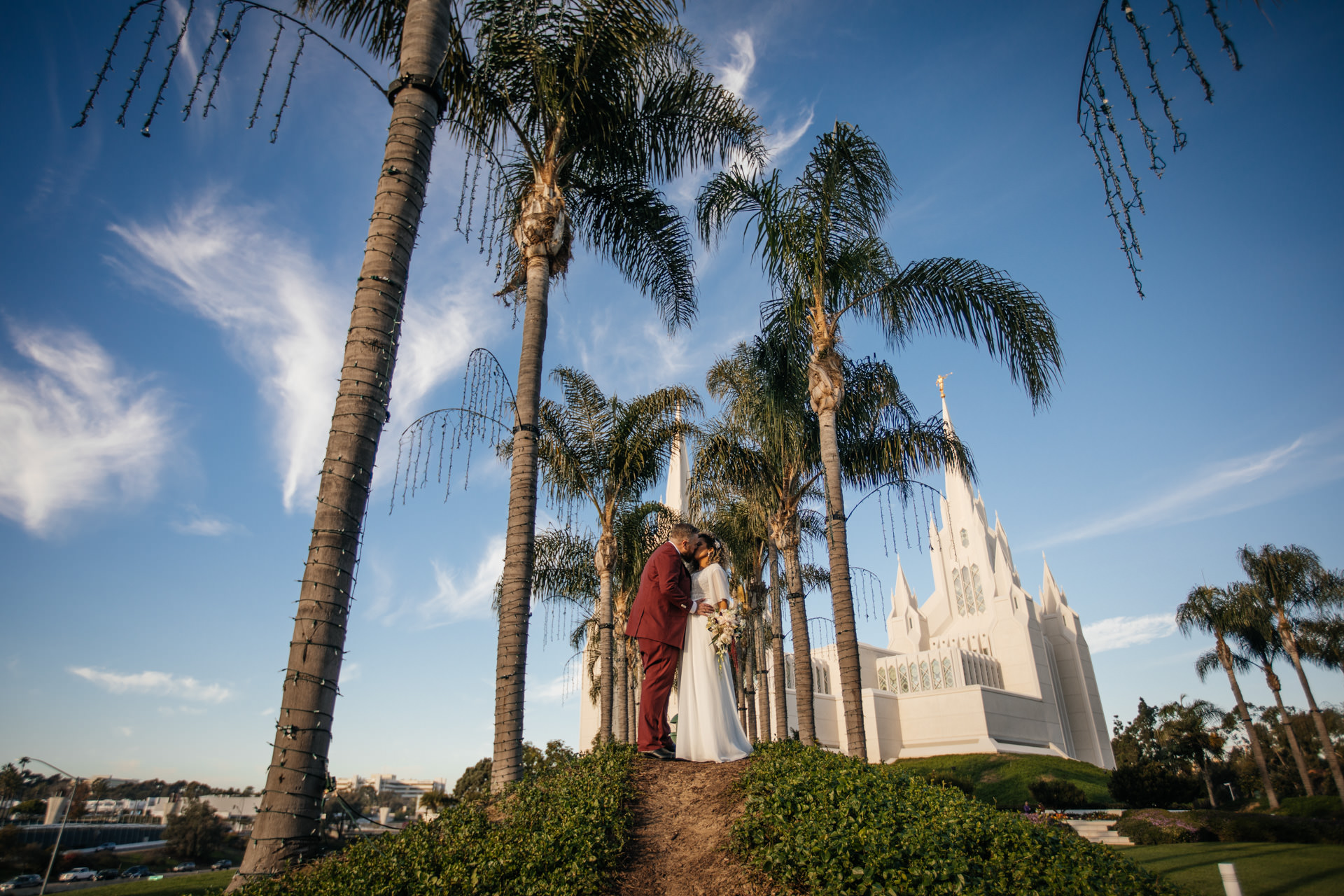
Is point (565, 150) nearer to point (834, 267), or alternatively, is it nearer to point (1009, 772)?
point (834, 267)

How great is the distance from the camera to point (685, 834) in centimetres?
534

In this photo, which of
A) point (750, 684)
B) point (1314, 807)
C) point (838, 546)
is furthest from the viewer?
point (750, 684)

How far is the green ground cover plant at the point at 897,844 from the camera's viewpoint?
4.08m

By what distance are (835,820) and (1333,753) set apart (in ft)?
105

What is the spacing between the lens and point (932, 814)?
5.14 m

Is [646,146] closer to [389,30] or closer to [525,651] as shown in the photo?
[389,30]

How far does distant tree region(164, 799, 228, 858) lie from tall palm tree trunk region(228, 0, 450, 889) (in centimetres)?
4190

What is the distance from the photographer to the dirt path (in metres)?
4.54

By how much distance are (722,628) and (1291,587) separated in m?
29.7

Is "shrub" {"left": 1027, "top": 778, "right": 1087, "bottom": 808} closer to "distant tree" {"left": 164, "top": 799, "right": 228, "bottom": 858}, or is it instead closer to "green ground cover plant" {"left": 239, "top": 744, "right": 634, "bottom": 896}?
"green ground cover plant" {"left": 239, "top": 744, "right": 634, "bottom": 896}

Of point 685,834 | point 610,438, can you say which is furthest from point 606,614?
point 685,834

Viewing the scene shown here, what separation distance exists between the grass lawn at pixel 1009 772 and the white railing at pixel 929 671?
4.74 m

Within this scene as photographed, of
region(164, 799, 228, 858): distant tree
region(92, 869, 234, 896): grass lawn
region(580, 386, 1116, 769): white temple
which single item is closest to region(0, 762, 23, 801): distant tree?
region(164, 799, 228, 858): distant tree

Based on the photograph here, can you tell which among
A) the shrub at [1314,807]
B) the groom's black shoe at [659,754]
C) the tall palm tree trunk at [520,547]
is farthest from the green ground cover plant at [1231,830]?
the tall palm tree trunk at [520,547]
